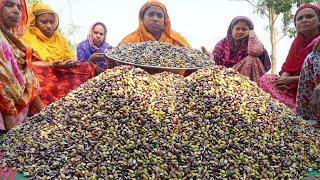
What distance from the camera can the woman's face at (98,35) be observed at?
6.77 meters

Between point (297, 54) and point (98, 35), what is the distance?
3.00 m

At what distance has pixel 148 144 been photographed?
270 cm

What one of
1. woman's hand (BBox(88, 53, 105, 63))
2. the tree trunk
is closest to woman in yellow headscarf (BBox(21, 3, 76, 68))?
woman's hand (BBox(88, 53, 105, 63))

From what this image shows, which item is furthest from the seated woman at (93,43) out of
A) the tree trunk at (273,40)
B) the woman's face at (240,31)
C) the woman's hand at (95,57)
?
the tree trunk at (273,40)

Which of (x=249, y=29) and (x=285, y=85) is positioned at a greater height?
Result: (x=249, y=29)

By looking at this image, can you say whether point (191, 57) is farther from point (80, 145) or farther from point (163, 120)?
point (80, 145)

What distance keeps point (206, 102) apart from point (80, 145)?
2.96 ft

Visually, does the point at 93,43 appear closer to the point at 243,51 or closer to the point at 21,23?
the point at 21,23

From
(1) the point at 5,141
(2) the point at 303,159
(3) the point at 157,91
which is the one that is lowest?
(2) the point at 303,159

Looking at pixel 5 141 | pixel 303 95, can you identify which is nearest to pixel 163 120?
pixel 5 141

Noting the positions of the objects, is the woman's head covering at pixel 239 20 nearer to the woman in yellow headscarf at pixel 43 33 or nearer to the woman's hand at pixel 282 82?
the woman's hand at pixel 282 82

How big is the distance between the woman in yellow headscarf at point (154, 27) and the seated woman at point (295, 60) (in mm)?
1379

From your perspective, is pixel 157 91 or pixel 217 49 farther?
pixel 217 49

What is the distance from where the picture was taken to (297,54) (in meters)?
5.27
